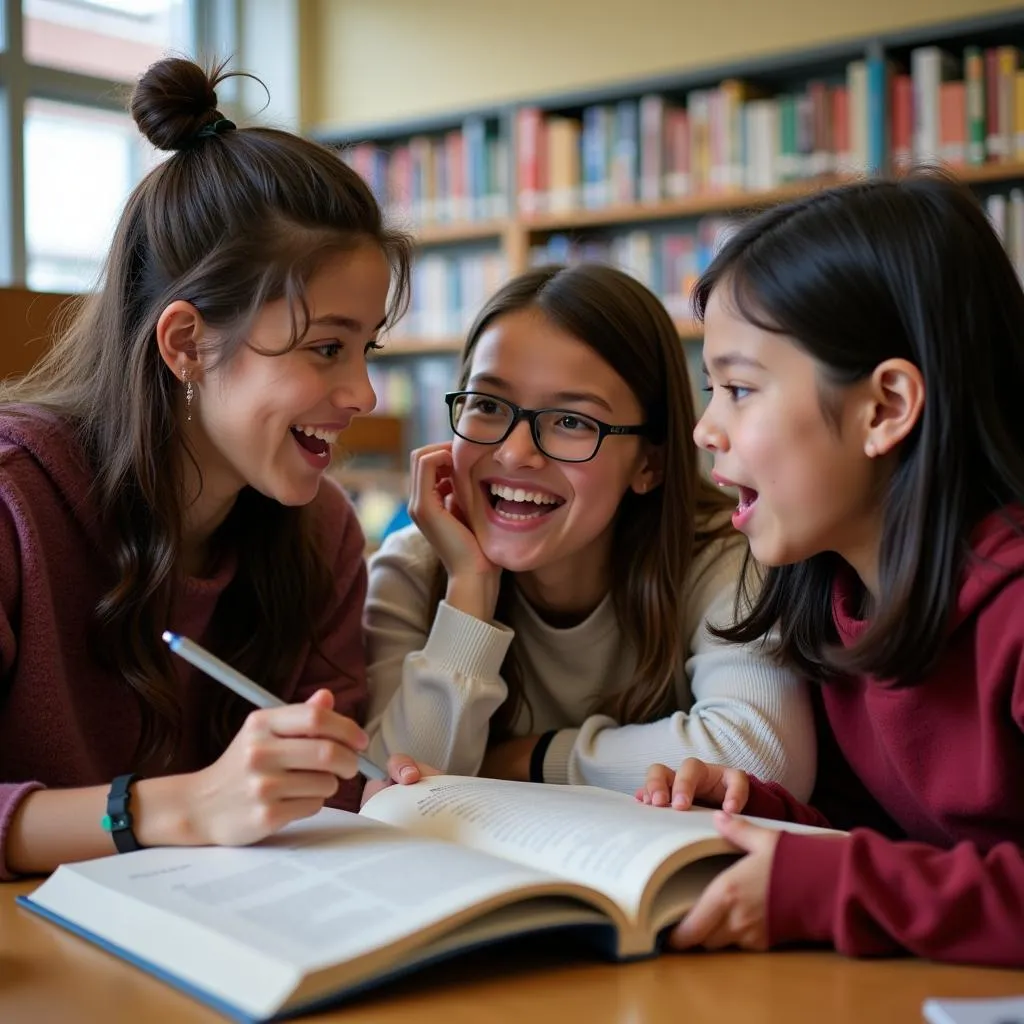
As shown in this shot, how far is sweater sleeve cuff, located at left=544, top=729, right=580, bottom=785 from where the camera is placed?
→ 136cm

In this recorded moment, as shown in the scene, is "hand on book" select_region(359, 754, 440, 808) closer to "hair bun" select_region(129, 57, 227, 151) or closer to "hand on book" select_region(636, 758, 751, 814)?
"hand on book" select_region(636, 758, 751, 814)

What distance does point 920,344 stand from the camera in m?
1.00

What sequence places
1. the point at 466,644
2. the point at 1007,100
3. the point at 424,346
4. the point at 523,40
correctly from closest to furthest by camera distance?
the point at 466,644 < the point at 1007,100 < the point at 523,40 < the point at 424,346

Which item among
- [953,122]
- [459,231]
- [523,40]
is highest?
[523,40]

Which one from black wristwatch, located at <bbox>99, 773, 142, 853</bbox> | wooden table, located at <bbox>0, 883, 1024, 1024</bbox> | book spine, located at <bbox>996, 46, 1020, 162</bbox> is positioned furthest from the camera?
book spine, located at <bbox>996, 46, 1020, 162</bbox>

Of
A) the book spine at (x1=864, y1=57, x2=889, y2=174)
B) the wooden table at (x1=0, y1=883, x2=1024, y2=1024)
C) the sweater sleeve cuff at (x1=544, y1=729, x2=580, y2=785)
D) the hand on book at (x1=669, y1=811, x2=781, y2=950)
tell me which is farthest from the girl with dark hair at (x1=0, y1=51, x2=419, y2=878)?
the book spine at (x1=864, y1=57, x2=889, y2=174)

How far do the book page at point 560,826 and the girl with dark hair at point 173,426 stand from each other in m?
0.29

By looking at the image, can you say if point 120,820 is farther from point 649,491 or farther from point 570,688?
point 649,491

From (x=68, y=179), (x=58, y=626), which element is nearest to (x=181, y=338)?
Result: (x=58, y=626)

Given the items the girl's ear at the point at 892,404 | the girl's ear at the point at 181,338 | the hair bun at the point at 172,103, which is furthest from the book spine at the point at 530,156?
the girl's ear at the point at 892,404

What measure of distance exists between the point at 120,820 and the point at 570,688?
71 centimetres

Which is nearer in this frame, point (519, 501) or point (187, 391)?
point (187, 391)

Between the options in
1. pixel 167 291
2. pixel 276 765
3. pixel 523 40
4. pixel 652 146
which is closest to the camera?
pixel 276 765

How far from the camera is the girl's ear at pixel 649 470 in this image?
154 cm
